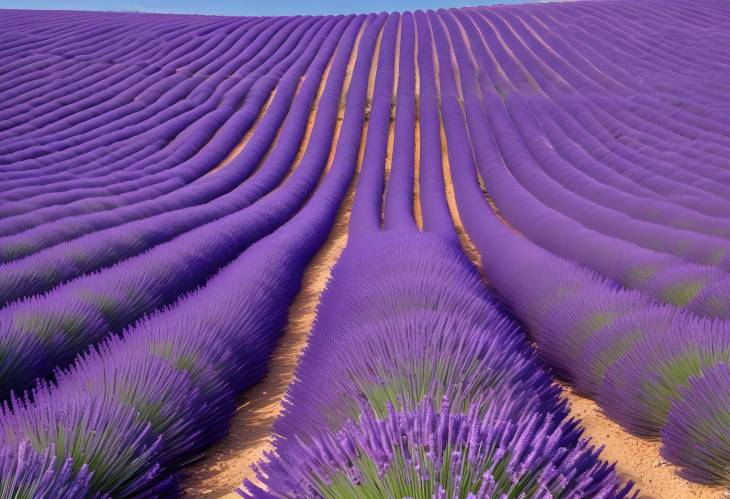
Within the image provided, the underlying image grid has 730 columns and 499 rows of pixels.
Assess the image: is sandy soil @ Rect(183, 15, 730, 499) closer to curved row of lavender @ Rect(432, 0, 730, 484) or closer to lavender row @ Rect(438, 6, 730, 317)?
curved row of lavender @ Rect(432, 0, 730, 484)

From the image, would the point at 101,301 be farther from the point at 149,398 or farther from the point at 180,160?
the point at 180,160

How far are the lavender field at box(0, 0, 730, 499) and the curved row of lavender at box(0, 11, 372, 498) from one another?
18 millimetres

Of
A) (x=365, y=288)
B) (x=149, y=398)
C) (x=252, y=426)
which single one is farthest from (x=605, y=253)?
(x=149, y=398)

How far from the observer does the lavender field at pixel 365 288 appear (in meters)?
1.96

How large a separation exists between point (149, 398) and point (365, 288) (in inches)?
69.9

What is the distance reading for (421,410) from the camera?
5.67ft

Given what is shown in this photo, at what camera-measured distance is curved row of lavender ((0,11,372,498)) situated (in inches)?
82.8

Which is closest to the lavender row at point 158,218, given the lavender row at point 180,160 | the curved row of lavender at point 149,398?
the lavender row at point 180,160

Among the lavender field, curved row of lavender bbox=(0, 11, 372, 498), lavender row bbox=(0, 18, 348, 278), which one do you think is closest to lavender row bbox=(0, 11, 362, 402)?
the lavender field

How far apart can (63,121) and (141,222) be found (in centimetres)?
1234

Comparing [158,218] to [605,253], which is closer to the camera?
[605,253]

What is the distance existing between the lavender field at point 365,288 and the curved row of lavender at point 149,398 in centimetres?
2

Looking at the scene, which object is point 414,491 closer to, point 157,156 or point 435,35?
point 157,156

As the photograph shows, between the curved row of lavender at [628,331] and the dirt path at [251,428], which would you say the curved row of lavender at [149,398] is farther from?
the curved row of lavender at [628,331]
